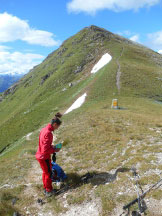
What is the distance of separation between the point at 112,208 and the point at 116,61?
58.7 meters

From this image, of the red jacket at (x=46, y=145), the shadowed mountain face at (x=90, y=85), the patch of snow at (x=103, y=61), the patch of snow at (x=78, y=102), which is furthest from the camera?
the patch of snow at (x=103, y=61)

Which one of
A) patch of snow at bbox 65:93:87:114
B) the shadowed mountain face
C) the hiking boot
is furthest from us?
the shadowed mountain face

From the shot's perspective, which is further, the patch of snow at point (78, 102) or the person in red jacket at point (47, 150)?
the patch of snow at point (78, 102)

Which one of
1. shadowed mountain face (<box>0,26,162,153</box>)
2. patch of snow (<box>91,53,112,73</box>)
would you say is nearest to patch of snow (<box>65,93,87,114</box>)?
shadowed mountain face (<box>0,26,162,153</box>)

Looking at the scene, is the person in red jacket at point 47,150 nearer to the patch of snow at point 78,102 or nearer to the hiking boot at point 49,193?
the hiking boot at point 49,193

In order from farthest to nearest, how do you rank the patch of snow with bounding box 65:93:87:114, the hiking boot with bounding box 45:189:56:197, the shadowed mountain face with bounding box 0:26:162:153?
the shadowed mountain face with bounding box 0:26:162:153, the patch of snow with bounding box 65:93:87:114, the hiking boot with bounding box 45:189:56:197

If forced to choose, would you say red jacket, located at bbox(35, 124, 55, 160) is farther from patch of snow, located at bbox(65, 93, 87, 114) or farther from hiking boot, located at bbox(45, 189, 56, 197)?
patch of snow, located at bbox(65, 93, 87, 114)

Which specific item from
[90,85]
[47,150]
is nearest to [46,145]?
[47,150]

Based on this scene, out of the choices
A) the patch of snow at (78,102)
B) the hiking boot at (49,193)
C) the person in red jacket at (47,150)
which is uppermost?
the patch of snow at (78,102)

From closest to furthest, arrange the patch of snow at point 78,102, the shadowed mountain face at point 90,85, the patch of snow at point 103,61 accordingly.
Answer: the patch of snow at point 78,102 < the shadowed mountain face at point 90,85 < the patch of snow at point 103,61

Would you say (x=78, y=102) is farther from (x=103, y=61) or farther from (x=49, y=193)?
(x=103, y=61)

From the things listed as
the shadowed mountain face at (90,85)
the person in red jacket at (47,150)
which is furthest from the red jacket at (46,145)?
the shadowed mountain face at (90,85)

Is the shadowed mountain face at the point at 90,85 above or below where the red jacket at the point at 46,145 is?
above

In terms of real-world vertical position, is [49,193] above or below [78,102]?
below
